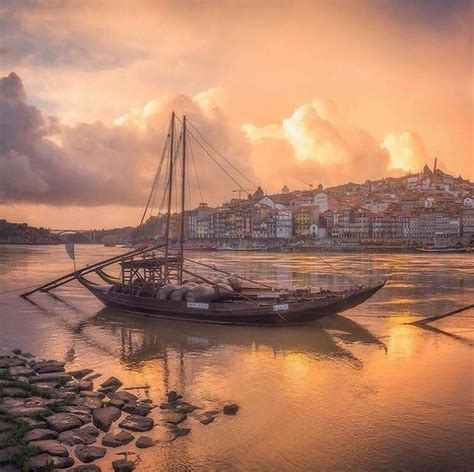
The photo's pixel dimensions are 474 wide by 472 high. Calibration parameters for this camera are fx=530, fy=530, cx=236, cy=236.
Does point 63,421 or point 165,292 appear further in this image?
point 165,292

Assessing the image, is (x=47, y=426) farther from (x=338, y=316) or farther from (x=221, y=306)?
(x=338, y=316)

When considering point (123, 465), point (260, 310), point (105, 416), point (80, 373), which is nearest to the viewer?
point (123, 465)

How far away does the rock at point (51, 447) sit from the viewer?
6.71 metres

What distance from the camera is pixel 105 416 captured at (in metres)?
8.05

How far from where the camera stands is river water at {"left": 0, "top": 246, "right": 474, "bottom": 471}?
718 cm

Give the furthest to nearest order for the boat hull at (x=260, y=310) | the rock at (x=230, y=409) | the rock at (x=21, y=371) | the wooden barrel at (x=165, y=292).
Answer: the wooden barrel at (x=165, y=292)
the boat hull at (x=260, y=310)
the rock at (x=21, y=371)
the rock at (x=230, y=409)

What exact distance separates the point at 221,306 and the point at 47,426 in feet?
30.4

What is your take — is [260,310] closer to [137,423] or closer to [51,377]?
[51,377]

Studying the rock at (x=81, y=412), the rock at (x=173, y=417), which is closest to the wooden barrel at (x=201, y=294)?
the rock at (x=173, y=417)

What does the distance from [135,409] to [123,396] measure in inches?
27.8

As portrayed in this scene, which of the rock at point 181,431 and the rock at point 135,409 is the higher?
the rock at point 135,409

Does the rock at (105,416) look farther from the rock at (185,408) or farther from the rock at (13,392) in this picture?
the rock at (13,392)

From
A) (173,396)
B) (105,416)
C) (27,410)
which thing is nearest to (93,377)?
(173,396)

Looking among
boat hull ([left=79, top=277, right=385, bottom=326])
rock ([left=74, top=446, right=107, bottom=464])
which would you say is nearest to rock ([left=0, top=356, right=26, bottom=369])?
rock ([left=74, top=446, right=107, bottom=464])
